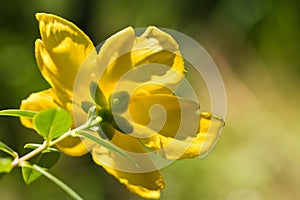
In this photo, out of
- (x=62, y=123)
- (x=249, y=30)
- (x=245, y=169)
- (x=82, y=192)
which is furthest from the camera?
(x=249, y=30)

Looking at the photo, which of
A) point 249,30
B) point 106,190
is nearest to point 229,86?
point 249,30

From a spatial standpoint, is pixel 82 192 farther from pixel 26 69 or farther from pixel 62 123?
pixel 62 123

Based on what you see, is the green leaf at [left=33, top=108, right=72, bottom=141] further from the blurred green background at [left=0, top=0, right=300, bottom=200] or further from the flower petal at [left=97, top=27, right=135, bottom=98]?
the blurred green background at [left=0, top=0, right=300, bottom=200]

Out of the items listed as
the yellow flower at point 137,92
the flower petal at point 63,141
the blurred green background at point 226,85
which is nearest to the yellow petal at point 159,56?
the yellow flower at point 137,92

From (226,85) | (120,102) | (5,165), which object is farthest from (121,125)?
(226,85)

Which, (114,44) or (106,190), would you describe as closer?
(114,44)
